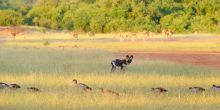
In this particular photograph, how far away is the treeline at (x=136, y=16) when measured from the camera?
3280 inches

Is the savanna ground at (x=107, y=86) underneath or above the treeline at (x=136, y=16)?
above

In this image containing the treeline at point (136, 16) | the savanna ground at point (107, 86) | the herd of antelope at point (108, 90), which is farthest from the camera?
the treeline at point (136, 16)

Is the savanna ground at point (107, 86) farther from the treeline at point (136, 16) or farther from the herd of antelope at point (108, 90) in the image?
the treeline at point (136, 16)

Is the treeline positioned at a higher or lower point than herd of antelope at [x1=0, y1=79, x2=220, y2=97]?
lower

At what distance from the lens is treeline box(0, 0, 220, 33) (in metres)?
83.3

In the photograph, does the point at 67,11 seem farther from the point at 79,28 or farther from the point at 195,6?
the point at 195,6

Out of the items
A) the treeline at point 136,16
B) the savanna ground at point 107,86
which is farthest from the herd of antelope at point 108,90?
the treeline at point 136,16

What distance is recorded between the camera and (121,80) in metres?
17.4

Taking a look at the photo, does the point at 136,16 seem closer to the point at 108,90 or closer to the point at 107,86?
the point at 107,86

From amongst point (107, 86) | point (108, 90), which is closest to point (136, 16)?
point (107, 86)

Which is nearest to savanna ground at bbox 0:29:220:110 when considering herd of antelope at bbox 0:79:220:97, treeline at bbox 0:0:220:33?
herd of antelope at bbox 0:79:220:97

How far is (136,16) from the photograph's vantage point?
87.8m

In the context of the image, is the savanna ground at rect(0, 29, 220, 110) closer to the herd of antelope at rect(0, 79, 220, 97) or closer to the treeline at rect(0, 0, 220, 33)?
the herd of antelope at rect(0, 79, 220, 97)

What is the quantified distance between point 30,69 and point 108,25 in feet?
214
